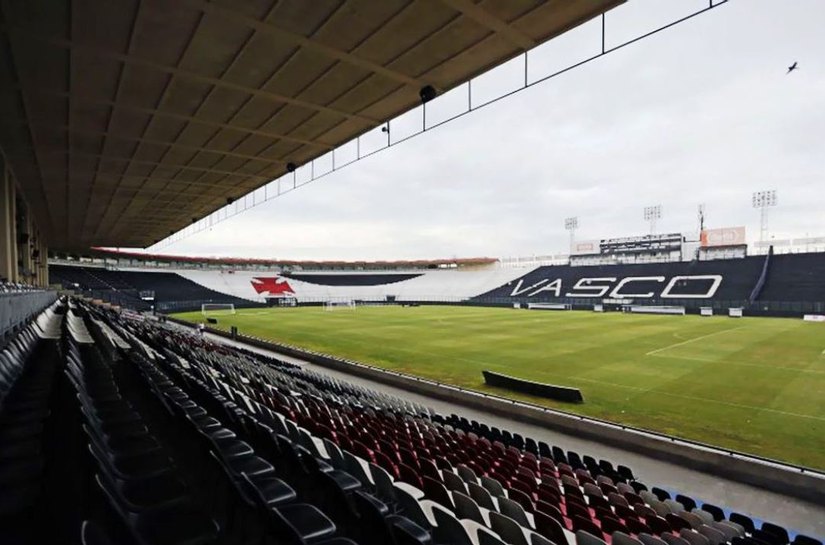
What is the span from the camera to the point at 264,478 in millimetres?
4223

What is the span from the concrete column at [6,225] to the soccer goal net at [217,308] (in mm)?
37024

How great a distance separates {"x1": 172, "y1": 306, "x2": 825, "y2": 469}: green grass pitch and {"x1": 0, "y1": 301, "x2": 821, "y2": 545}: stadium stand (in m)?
5.13

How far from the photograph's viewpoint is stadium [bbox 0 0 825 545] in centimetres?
380

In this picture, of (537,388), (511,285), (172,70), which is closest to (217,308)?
(511,285)

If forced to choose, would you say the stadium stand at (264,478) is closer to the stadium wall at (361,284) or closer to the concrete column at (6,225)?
the concrete column at (6,225)

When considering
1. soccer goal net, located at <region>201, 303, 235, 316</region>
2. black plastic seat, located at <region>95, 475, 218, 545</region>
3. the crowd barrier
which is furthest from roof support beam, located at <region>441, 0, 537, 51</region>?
soccer goal net, located at <region>201, 303, 235, 316</region>

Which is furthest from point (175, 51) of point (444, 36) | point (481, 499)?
point (481, 499)

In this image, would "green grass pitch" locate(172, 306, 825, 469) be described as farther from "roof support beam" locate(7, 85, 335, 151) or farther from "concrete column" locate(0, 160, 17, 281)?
"concrete column" locate(0, 160, 17, 281)

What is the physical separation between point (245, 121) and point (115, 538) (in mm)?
11141

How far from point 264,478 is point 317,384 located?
10.4 m

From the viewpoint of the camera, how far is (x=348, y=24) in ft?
24.1

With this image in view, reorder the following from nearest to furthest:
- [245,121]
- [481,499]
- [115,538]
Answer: [115,538], [481,499], [245,121]

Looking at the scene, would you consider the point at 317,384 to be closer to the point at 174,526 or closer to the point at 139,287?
the point at 174,526

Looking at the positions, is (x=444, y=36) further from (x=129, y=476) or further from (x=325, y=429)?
(x=129, y=476)
